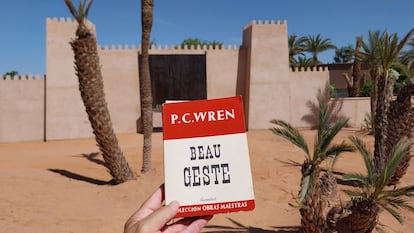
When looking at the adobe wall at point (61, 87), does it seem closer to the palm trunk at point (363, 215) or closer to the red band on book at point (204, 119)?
the palm trunk at point (363, 215)

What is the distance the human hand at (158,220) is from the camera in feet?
7.33

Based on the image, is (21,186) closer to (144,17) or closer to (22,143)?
(144,17)

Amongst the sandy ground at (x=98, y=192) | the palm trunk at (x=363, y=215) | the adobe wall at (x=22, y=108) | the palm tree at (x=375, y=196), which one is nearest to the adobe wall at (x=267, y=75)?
the sandy ground at (x=98, y=192)

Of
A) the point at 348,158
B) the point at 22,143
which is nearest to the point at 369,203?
the point at 348,158

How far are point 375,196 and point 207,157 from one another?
473cm

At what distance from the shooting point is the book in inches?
97.8

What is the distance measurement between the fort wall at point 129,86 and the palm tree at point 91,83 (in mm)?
8747

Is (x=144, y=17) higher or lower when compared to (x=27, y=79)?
higher

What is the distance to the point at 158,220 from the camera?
2258mm

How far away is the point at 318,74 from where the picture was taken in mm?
19609

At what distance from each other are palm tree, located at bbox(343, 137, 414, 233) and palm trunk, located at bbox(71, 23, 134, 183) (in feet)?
20.8

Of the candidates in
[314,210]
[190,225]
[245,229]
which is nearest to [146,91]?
[245,229]

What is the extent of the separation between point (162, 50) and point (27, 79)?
732cm

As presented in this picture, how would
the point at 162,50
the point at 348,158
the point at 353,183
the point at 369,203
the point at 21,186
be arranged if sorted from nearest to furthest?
the point at 369,203 → the point at 21,186 → the point at 353,183 → the point at 348,158 → the point at 162,50
